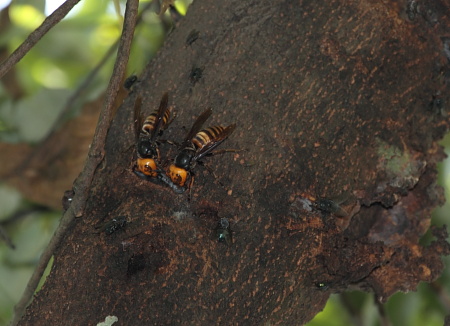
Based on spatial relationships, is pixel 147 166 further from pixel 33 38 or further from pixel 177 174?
pixel 33 38

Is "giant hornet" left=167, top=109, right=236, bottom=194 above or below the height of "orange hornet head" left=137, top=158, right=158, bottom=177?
below

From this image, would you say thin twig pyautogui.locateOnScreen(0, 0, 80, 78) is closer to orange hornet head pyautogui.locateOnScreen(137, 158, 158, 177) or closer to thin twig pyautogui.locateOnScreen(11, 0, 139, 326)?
thin twig pyautogui.locateOnScreen(11, 0, 139, 326)

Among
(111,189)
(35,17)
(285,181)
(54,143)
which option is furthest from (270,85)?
(35,17)

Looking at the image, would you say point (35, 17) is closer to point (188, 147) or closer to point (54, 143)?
point (54, 143)

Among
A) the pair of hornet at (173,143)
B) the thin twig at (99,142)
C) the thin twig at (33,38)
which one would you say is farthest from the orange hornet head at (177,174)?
the thin twig at (33,38)

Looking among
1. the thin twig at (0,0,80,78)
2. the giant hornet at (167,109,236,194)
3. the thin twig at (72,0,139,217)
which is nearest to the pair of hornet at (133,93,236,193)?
the giant hornet at (167,109,236,194)

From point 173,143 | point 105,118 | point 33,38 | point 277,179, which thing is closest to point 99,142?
point 105,118
